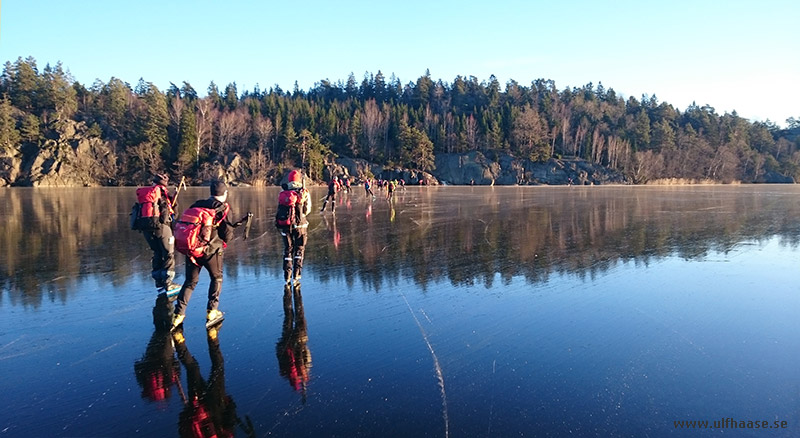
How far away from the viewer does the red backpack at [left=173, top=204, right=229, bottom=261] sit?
5.28m

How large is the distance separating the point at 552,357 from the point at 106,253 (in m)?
10.2

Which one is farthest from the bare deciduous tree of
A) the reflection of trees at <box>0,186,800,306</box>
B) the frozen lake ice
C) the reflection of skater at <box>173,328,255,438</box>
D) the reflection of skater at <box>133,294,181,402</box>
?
the reflection of skater at <box>173,328,255,438</box>

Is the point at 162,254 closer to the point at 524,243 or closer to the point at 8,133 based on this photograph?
the point at 524,243

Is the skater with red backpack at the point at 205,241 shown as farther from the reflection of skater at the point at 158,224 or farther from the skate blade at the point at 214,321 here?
the reflection of skater at the point at 158,224

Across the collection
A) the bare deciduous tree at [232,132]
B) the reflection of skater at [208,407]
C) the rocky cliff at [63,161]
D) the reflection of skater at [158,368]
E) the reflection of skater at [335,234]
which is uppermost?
the bare deciduous tree at [232,132]

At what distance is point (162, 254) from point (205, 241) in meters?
2.32

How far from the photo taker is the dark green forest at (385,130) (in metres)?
82.0

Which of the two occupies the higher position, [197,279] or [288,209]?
[288,209]

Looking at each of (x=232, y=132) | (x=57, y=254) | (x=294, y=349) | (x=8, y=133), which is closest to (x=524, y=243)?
(x=294, y=349)

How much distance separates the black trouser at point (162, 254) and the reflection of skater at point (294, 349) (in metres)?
2.07

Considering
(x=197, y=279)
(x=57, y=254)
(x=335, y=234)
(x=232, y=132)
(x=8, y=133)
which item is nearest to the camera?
(x=197, y=279)

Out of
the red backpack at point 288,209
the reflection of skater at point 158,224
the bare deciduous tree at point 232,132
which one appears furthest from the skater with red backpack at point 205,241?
the bare deciduous tree at point 232,132

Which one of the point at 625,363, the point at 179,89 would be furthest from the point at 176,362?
the point at 179,89

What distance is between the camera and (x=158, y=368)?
4.44 metres
